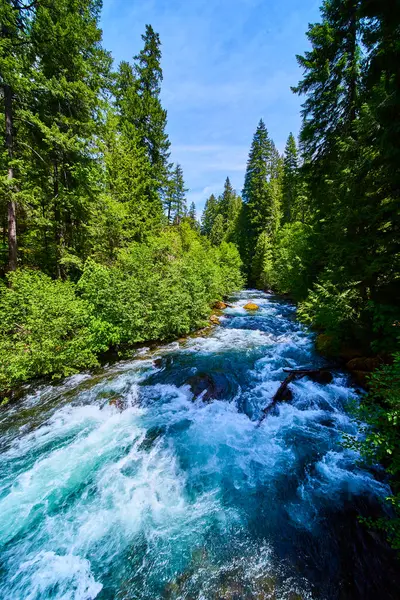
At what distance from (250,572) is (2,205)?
15298mm

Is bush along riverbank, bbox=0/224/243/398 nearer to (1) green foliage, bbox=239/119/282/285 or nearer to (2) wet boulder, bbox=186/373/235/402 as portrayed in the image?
(2) wet boulder, bbox=186/373/235/402

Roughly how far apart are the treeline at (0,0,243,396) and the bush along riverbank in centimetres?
4

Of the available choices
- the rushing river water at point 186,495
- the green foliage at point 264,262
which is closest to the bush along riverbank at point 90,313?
the rushing river water at point 186,495

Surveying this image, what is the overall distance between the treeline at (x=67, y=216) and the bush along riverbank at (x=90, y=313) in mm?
41

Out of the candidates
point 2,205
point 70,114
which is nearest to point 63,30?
point 70,114

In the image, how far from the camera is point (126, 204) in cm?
1357

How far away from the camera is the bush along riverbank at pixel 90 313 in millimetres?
6820

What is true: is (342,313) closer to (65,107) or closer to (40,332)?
(40,332)

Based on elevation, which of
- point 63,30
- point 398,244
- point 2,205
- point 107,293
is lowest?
point 107,293

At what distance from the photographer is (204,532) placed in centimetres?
356

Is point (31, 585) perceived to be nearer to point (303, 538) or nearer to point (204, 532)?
point (204, 532)

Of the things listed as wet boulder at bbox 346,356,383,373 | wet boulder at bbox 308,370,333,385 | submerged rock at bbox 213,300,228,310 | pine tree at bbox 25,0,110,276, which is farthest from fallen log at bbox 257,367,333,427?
submerged rock at bbox 213,300,228,310

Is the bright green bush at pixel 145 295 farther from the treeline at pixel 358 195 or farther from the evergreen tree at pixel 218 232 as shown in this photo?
the evergreen tree at pixel 218 232

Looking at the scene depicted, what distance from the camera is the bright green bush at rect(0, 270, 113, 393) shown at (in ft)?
21.5
